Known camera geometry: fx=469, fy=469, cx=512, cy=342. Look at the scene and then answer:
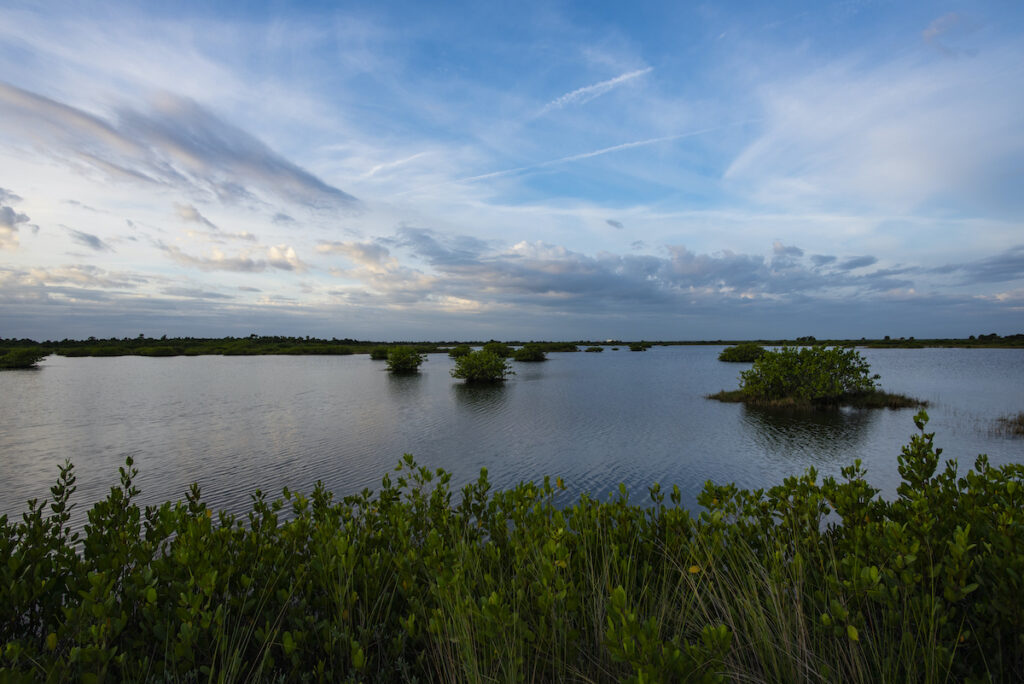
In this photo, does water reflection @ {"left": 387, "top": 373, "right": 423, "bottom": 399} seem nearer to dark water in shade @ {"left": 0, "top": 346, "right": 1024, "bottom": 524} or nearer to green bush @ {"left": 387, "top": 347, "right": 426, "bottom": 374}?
dark water in shade @ {"left": 0, "top": 346, "right": 1024, "bottom": 524}

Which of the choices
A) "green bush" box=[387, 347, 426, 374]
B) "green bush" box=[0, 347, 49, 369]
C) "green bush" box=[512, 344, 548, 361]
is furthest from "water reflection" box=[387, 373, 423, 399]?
"green bush" box=[0, 347, 49, 369]

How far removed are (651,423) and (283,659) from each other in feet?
65.9

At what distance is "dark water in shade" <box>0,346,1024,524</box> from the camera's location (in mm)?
13195

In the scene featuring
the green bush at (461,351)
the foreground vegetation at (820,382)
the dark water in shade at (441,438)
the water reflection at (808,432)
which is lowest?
the water reflection at (808,432)

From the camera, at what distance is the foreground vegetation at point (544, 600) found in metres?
2.89

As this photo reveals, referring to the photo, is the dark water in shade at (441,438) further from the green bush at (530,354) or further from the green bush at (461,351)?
the green bush at (530,354)

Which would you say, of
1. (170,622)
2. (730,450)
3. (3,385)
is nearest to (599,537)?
(170,622)

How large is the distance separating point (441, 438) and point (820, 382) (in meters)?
21.0

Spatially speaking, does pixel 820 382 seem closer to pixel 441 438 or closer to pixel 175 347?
pixel 441 438

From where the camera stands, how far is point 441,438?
61.1 feet

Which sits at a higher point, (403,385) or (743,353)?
(743,353)

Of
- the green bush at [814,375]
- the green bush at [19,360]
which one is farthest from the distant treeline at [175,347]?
the green bush at [814,375]

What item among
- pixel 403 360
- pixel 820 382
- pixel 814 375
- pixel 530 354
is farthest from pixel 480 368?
pixel 530 354

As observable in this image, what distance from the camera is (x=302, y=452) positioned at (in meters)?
16.2
